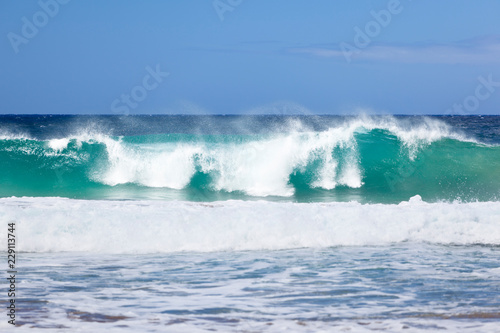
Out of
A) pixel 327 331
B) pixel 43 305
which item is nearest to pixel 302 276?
pixel 327 331

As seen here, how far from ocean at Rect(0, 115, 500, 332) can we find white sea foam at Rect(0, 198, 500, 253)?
3 centimetres

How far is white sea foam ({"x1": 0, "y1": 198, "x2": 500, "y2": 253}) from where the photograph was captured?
8.89 meters

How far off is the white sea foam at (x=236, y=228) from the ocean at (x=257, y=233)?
3 centimetres

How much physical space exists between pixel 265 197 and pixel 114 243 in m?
6.96

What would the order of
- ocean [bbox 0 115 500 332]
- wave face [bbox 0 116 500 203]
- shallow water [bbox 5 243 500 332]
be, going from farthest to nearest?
wave face [bbox 0 116 500 203] → ocean [bbox 0 115 500 332] → shallow water [bbox 5 243 500 332]

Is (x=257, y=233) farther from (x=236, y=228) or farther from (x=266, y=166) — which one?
(x=266, y=166)

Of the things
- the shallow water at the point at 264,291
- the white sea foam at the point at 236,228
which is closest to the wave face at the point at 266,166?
the white sea foam at the point at 236,228

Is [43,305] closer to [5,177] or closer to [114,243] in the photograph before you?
[114,243]

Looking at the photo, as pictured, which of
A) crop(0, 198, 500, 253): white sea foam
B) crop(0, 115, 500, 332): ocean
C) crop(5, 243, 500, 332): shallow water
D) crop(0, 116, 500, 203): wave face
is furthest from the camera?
crop(0, 116, 500, 203): wave face

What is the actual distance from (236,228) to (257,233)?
0.36 m

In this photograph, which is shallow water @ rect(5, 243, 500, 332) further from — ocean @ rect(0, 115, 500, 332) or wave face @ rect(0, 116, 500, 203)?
wave face @ rect(0, 116, 500, 203)

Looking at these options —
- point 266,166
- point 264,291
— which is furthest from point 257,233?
point 266,166

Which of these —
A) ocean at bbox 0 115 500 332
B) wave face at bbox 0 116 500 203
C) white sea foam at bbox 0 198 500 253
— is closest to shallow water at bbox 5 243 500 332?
ocean at bbox 0 115 500 332

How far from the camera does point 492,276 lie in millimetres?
6730
